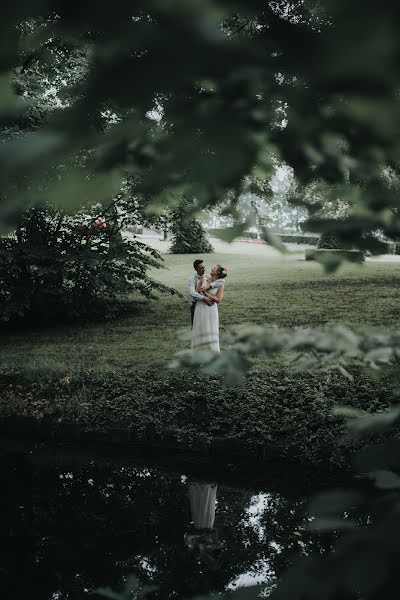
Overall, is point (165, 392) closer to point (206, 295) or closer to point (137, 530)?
point (206, 295)

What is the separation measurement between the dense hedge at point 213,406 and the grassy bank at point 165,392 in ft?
0.05

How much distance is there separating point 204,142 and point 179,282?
18.8m

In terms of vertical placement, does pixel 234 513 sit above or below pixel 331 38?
below

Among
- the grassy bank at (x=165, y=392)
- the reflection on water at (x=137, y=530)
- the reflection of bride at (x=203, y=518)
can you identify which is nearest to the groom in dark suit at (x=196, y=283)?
the grassy bank at (x=165, y=392)

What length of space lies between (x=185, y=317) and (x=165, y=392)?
17.1ft

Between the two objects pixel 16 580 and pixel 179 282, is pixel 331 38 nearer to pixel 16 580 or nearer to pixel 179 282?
pixel 16 580

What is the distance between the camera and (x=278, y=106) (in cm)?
175

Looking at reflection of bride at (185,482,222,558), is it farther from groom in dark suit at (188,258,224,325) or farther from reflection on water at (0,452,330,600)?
groom in dark suit at (188,258,224,325)

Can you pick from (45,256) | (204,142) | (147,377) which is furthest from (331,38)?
(45,256)

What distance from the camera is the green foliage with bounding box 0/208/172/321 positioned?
39.3ft

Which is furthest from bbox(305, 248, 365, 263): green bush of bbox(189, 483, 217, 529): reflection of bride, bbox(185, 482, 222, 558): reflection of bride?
bbox(189, 483, 217, 529): reflection of bride

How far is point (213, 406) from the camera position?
826 cm

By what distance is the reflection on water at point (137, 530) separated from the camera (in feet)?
18.1

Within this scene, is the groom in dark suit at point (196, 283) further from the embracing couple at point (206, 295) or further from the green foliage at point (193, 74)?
the green foliage at point (193, 74)
